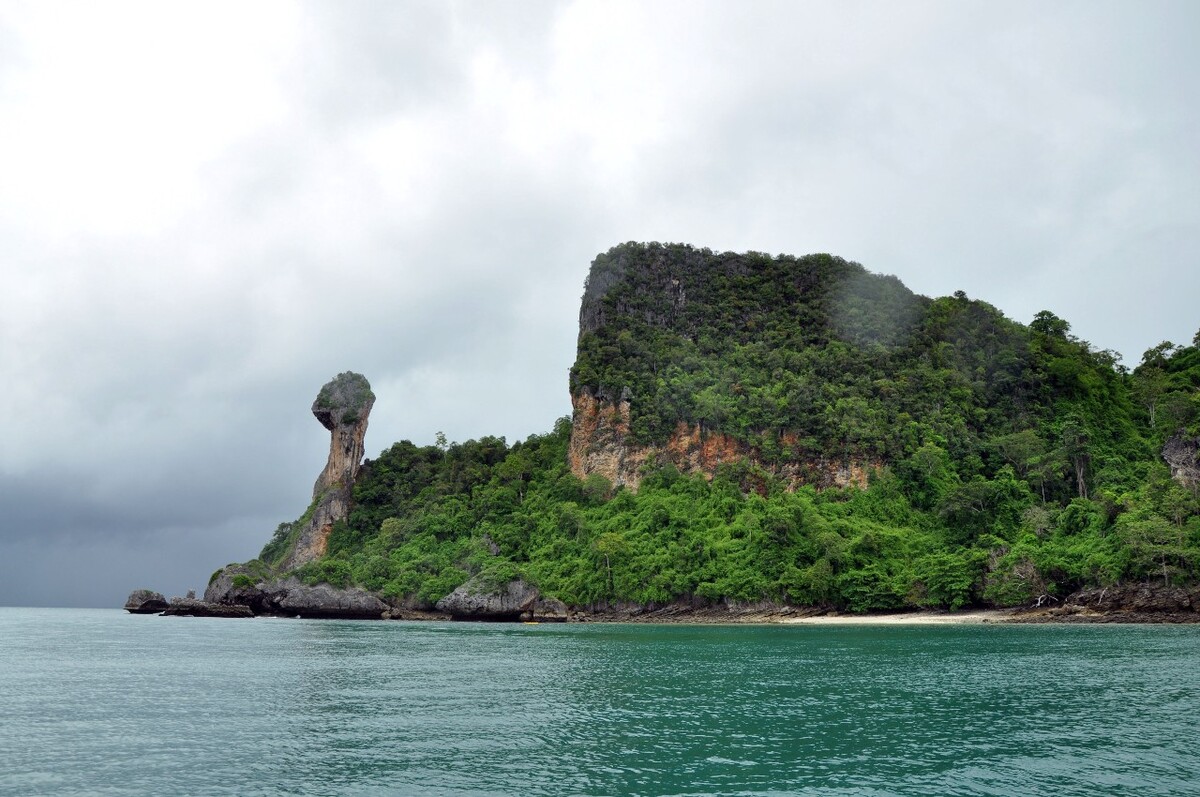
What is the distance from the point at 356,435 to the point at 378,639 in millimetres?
77959

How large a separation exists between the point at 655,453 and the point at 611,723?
83.1 metres

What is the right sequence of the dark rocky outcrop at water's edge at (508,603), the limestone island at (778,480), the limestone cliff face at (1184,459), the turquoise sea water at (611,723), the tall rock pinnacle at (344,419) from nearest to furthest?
1. the turquoise sea water at (611,723)
2. the limestone cliff face at (1184,459)
3. the limestone island at (778,480)
4. the dark rocky outcrop at water's edge at (508,603)
5. the tall rock pinnacle at (344,419)

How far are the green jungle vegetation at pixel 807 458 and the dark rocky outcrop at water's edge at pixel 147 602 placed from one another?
73.5 feet

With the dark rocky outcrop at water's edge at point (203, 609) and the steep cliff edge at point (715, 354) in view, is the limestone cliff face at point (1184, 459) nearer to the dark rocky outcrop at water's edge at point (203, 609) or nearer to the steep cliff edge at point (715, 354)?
the steep cliff edge at point (715, 354)

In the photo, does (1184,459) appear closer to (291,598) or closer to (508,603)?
(508,603)

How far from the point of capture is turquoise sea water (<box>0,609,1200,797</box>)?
1627 cm

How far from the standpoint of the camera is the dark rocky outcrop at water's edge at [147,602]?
389 ft

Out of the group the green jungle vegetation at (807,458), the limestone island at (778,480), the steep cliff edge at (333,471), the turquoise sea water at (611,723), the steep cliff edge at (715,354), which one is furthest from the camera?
the steep cliff edge at (333,471)

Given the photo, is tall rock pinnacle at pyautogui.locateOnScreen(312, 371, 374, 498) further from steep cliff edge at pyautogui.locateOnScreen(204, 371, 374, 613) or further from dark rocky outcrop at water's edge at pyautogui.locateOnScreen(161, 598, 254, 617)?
dark rocky outcrop at water's edge at pyautogui.locateOnScreen(161, 598, 254, 617)

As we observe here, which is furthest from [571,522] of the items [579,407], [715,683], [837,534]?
[715,683]

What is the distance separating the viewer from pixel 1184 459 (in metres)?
69.6

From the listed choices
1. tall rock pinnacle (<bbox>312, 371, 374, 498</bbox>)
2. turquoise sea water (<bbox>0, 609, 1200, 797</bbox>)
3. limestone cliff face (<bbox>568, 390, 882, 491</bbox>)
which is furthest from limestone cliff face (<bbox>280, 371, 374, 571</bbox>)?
turquoise sea water (<bbox>0, 609, 1200, 797</bbox>)

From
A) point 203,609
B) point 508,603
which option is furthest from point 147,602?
point 508,603

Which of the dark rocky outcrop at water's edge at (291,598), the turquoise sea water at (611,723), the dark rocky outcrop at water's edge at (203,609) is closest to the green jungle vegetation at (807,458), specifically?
the dark rocky outcrop at water's edge at (291,598)
